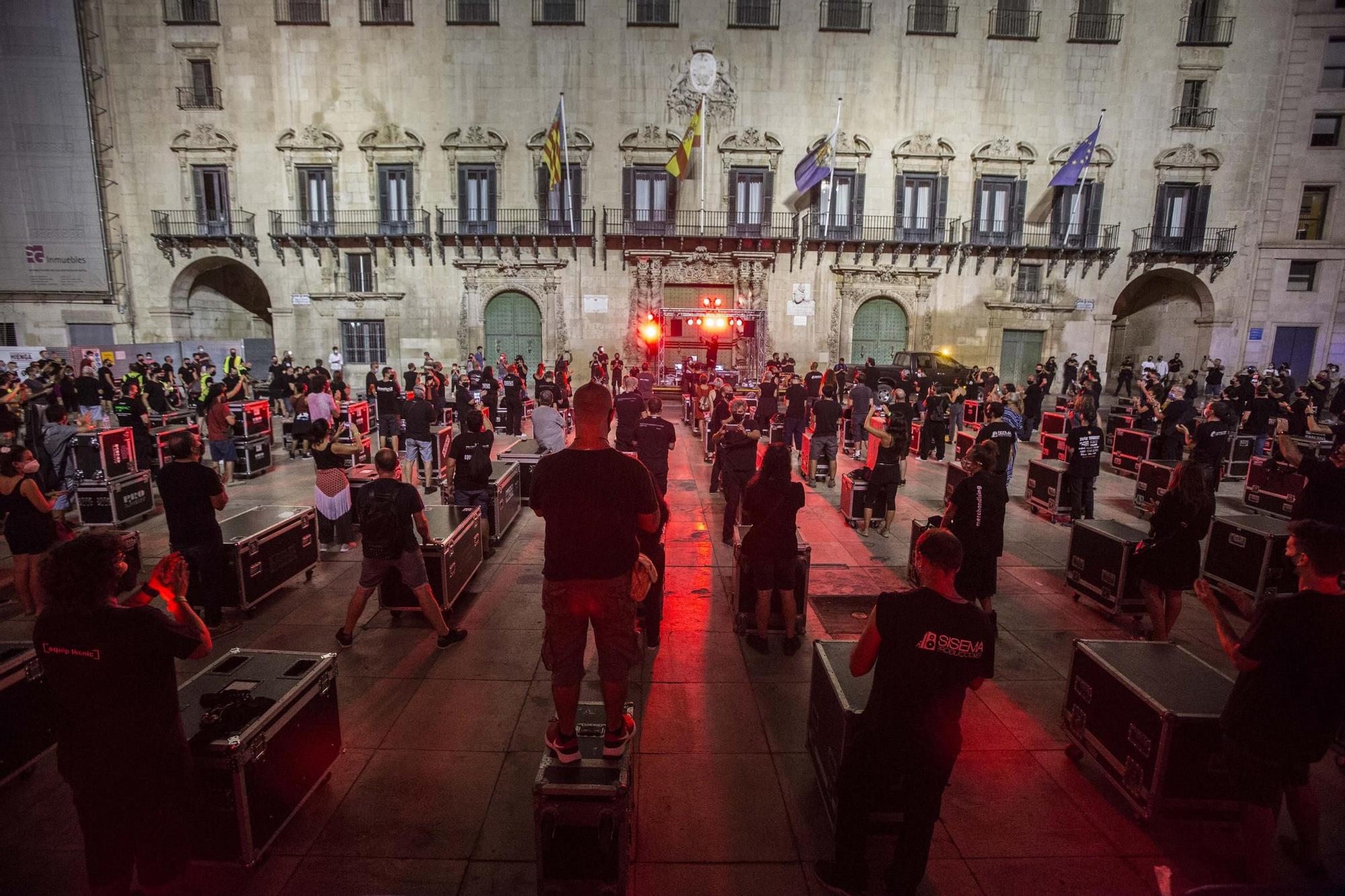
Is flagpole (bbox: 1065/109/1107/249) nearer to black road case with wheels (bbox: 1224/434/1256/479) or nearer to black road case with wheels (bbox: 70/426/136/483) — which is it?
black road case with wheels (bbox: 1224/434/1256/479)

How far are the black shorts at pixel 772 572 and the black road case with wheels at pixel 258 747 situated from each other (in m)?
3.36

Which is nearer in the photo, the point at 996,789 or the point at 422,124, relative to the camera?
the point at 996,789

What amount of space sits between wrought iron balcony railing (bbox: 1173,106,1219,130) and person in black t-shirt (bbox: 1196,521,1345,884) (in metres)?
30.6

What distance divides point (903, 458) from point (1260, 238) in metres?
26.6

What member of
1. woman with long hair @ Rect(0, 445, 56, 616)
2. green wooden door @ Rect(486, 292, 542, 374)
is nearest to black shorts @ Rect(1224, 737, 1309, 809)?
woman with long hair @ Rect(0, 445, 56, 616)

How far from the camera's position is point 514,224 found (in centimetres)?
2508

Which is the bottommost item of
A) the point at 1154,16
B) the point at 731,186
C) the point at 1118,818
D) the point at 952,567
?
the point at 1118,818

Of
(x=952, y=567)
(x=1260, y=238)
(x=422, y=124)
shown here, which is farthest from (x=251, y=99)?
(x=1260, y=238)

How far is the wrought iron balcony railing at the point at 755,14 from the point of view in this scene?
951 inches

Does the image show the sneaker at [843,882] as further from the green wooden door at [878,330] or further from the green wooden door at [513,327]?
the green wooden door at [878,330]

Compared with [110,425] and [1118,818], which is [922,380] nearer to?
[1118,818]

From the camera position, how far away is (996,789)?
4043 millimetres

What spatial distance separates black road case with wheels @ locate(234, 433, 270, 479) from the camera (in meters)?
12.0

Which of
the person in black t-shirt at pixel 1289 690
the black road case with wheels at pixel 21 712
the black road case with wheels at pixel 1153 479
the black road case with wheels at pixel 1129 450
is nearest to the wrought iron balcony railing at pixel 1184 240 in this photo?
the black road case with wheels at pixel 1129 450
